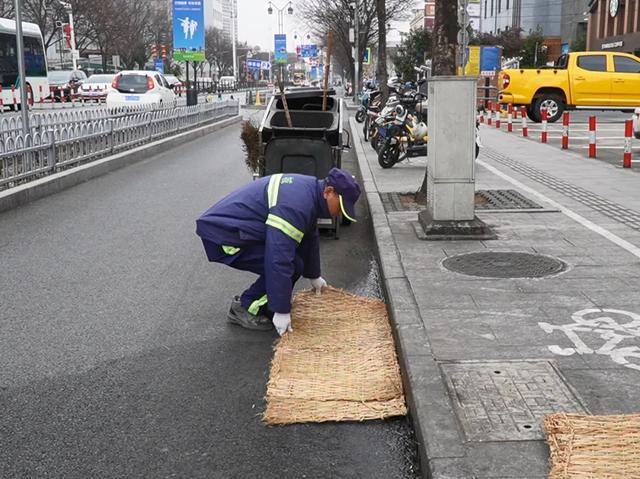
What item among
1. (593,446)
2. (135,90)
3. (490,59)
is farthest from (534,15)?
(593,446)

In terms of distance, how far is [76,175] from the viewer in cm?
1325

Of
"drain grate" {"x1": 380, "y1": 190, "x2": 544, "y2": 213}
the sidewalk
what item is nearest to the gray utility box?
the sidewalk

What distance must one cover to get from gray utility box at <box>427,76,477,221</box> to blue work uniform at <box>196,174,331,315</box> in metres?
2.56

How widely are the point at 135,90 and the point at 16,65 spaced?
5576 mm

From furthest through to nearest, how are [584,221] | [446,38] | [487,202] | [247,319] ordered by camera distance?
1. [487,202]
2. [446,38]
3. [584,221]
4. [247,319]

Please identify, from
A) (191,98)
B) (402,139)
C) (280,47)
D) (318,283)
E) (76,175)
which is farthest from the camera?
(280,47)

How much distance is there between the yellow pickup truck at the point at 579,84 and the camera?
24.2 metres

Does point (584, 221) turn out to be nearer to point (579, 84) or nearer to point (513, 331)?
point (513, 331)

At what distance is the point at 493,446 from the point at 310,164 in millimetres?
5873

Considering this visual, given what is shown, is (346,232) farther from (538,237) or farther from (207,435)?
(207,435)

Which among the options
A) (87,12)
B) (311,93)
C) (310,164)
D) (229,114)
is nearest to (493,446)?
(310,164)

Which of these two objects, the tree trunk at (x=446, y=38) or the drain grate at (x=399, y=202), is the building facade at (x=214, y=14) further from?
the tree trunk at (x=446, y=38)

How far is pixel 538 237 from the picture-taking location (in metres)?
7.96

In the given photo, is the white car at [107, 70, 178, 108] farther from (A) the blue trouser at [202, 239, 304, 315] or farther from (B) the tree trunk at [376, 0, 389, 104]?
Answer: (A) the blue trouser at [202, 239, 304, 315]
